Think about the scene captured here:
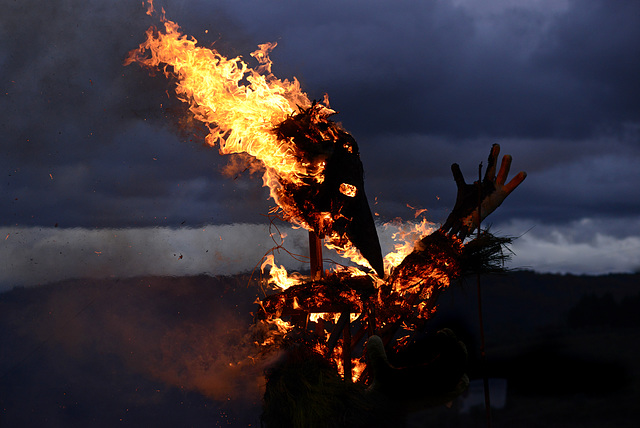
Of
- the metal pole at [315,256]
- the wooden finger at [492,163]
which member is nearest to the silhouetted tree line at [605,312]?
the wooden finger at [492,163]

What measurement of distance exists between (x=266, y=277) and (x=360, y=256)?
7.13ft

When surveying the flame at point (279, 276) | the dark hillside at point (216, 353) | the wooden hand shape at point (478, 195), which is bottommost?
the dark hillside at point (216, 353)

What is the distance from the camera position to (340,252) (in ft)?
32.1

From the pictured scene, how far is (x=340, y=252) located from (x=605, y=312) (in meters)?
25.7

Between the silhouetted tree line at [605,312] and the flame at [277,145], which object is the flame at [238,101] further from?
the silhouetted tree line at [605,312]

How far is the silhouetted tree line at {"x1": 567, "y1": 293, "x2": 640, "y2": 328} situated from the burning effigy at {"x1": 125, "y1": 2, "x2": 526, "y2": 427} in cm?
2253

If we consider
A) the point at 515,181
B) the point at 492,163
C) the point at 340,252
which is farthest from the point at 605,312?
the point at 340,252

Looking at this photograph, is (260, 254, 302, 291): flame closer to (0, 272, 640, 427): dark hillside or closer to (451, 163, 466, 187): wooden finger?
(451, 163, 466, 187): wooden finger

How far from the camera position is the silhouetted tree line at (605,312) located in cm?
2836

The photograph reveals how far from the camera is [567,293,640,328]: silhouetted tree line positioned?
93.0 ft

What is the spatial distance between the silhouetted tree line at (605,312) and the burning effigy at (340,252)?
887 inches

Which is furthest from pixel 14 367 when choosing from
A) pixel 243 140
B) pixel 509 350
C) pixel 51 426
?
pixel 243 140

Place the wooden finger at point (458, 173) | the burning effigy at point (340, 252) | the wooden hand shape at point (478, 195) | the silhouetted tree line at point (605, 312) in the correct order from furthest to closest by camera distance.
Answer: the silhouetted tree line at point (605, 312)
the wooden finger at point (458, 173)
the wooden hand shape at point (478, 195)
the burning effigy at point (340, 252)

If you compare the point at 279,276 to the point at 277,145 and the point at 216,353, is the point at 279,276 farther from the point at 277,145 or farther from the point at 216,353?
the point at 216,353
